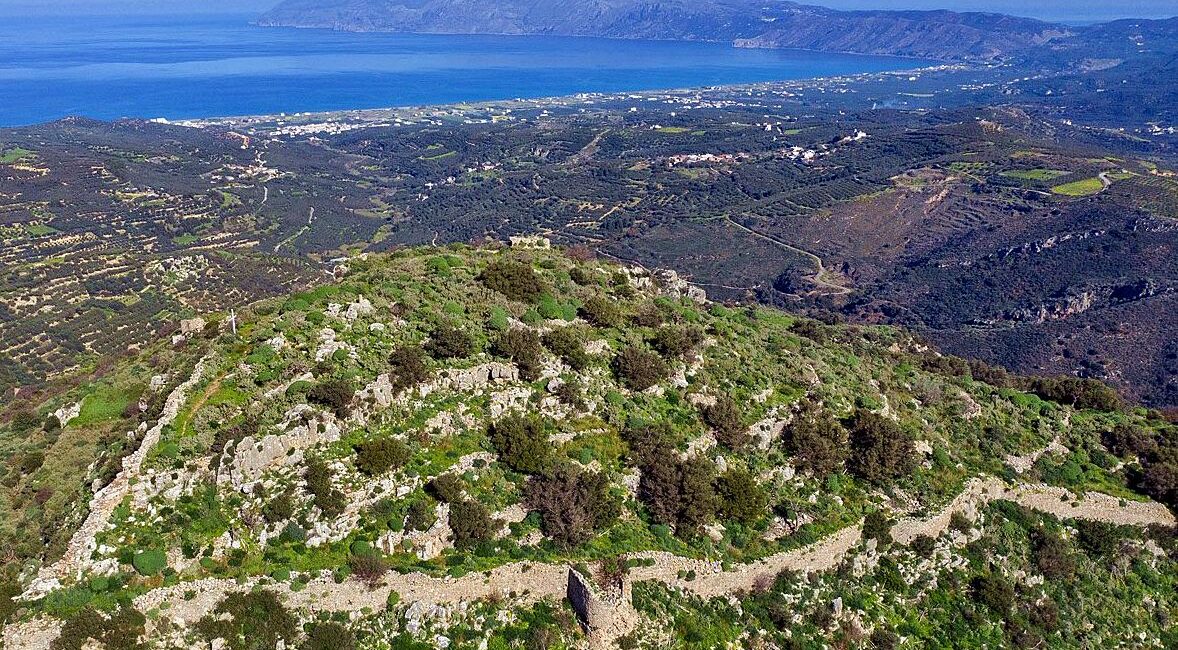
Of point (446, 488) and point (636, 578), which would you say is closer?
point (636, 578)

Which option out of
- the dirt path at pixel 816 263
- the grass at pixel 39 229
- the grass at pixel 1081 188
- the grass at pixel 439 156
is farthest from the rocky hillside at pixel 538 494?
the grass at pixel 439 156

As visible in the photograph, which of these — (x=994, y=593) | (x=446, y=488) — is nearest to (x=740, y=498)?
(x=994, y=593)

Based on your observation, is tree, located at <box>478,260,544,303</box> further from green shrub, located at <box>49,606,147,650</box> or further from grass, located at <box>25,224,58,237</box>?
grass, located at <box>25,224,58,237</box>

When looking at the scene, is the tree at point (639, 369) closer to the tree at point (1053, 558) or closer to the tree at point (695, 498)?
the tree at point (695, 498)

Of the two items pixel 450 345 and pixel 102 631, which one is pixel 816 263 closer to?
pixel 450 345

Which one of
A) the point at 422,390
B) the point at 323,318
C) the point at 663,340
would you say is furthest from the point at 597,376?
the point at 323,318

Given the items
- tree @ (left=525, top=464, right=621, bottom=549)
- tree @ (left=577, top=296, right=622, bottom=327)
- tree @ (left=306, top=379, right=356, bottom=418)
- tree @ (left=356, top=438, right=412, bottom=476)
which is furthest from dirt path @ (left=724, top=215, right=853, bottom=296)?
tree @ (left=356, top=438, right=412, bottom=476)
